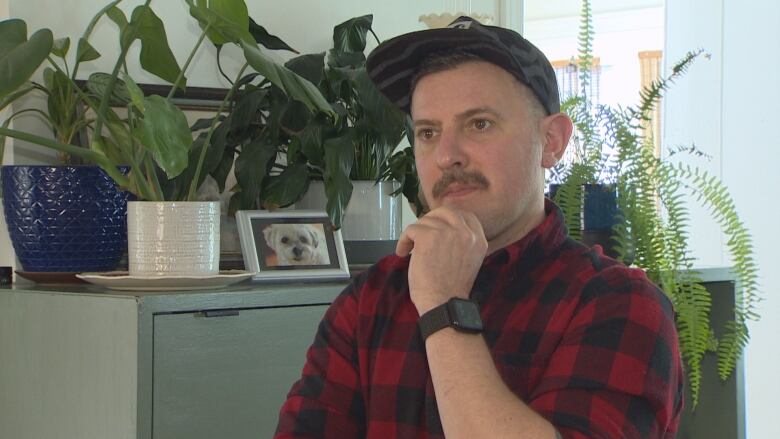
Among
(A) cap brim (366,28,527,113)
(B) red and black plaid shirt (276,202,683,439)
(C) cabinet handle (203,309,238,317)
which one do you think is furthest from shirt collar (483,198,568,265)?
(C) cabinet handle (203,309,238,317)

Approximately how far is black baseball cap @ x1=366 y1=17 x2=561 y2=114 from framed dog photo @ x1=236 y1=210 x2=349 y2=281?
2.26 ft

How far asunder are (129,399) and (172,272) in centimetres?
28

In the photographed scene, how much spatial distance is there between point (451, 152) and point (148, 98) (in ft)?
2.32

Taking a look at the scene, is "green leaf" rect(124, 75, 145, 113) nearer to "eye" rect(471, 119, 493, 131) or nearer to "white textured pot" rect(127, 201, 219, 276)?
"white textured pot" rect(127, 201, 219, 276)

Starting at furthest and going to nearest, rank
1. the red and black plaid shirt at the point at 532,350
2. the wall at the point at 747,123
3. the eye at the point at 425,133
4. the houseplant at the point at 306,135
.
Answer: the wall at the point at 747,123 → the houseplant at the point at 306,135 → the eye at the point at 425,133 → the red and black plaid shirt at the point at 532,350

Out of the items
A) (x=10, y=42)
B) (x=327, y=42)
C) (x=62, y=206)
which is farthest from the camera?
(x=327, y=42)

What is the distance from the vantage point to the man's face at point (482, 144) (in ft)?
4.25

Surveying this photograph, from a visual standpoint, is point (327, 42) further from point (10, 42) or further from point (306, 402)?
point (306, 402)

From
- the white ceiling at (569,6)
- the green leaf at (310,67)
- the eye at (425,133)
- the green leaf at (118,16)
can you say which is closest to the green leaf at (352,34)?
the green leaf at (310,67)

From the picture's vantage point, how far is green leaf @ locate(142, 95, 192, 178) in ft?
5.53

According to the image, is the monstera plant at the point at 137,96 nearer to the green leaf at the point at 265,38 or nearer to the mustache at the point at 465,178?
the green leaf at the point at 265,38

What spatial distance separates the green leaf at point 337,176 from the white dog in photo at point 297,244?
8 cm

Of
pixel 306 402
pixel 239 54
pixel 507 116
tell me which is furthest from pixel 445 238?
pixel 239 54

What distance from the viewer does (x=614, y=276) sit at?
3.86ft
